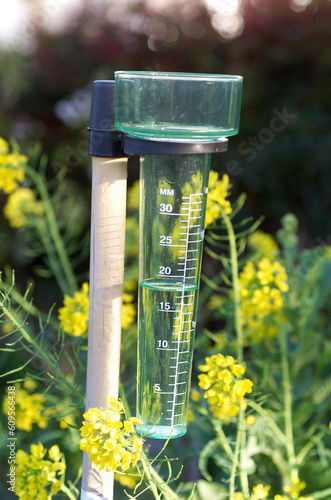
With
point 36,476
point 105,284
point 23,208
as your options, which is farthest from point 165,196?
point 23,208

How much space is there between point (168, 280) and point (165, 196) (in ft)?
0.34

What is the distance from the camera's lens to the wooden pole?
0.68 meters

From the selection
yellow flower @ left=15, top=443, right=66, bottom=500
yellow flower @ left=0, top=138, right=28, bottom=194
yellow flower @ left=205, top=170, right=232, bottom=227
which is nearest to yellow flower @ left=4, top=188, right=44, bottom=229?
yellow flower @ left=0, top=138, right=28, bottom=194

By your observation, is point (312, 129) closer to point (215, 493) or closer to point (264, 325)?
point (264, 325)

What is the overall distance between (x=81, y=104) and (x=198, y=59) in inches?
23.0

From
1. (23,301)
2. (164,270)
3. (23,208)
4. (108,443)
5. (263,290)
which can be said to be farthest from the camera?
(23,208)

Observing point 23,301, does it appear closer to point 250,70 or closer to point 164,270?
point 164,270

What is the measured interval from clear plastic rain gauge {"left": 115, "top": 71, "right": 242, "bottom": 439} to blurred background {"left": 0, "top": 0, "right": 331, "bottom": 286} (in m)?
1.70

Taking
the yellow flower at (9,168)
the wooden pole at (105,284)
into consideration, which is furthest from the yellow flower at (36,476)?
the yellow flower at (9,168)

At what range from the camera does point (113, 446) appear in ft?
1.86

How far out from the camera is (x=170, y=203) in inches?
26.1

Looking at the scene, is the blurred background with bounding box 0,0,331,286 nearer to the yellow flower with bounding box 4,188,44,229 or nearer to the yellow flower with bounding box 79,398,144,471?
the yellow flower with bounding box 4,188,44,229

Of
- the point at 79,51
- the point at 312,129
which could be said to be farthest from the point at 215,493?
the point at 79,51

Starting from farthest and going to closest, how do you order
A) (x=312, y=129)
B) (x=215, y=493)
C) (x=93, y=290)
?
(x=312, y=129), (x=215, y=493), (x=93, y=290)
